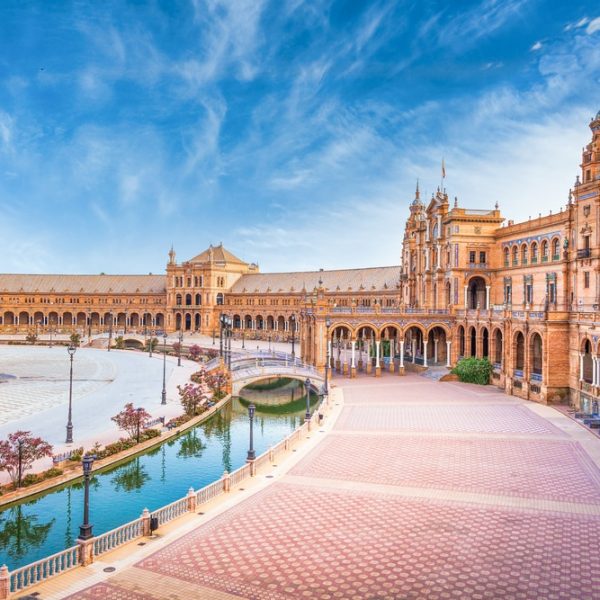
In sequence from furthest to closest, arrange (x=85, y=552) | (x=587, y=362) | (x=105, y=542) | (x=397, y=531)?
(x=587, y=362)
(x=397, y=531)
(x=105, y=542)
(x=85, y=552)

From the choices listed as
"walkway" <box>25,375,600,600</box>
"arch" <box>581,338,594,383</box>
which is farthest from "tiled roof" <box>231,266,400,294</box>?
"walkway" <box>25,375,600,600</box>

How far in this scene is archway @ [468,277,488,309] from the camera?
220ft

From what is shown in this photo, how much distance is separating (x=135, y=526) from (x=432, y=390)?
35.7 metres

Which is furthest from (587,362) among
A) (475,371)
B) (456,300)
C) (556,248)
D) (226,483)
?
(226,483)

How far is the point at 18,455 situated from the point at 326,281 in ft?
273

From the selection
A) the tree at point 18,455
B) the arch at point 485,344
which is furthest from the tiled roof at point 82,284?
the tree at point 18,455

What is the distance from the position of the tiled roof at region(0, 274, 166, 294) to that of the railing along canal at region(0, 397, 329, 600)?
101 m

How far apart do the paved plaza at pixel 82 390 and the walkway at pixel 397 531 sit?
550 inches

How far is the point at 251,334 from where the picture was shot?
110875mm

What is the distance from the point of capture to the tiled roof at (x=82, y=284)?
123688mm

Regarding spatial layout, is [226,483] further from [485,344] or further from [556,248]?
[485,344]

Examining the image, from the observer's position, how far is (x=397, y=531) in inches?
786

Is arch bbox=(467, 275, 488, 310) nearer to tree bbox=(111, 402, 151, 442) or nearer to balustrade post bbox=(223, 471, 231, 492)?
tree bbox=(111, 402, 151, 442)

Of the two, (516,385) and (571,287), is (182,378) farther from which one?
(571,287)
